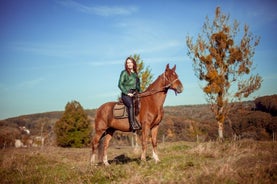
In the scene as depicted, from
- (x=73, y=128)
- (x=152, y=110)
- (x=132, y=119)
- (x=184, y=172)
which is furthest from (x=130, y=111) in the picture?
(x=73, y=128)

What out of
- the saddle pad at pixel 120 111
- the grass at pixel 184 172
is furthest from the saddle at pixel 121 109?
the grass at pixel 184 172

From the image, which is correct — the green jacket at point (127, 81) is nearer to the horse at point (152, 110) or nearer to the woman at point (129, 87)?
the woman at point (129, 87)

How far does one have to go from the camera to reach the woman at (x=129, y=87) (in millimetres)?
8039

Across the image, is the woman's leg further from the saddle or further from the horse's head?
the horse's head

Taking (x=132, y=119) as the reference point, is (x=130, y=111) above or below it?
above

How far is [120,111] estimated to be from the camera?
855 cm

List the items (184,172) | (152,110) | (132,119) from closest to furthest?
(184,172) → (132,119) → (152,110)

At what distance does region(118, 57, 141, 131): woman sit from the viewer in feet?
26.4

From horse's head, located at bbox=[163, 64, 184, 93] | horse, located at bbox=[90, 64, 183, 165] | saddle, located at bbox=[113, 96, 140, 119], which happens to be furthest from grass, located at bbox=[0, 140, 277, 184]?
horse's head, located at bbox=[163, 64, 184, 93]

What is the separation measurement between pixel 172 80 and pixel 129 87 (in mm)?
1533

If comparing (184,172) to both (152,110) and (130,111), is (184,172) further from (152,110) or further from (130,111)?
(130,111)

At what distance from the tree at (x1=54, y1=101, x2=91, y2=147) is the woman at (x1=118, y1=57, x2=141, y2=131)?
26.2 m

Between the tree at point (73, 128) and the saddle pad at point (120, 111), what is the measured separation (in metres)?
25.6

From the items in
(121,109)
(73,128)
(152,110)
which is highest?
(121,109)
